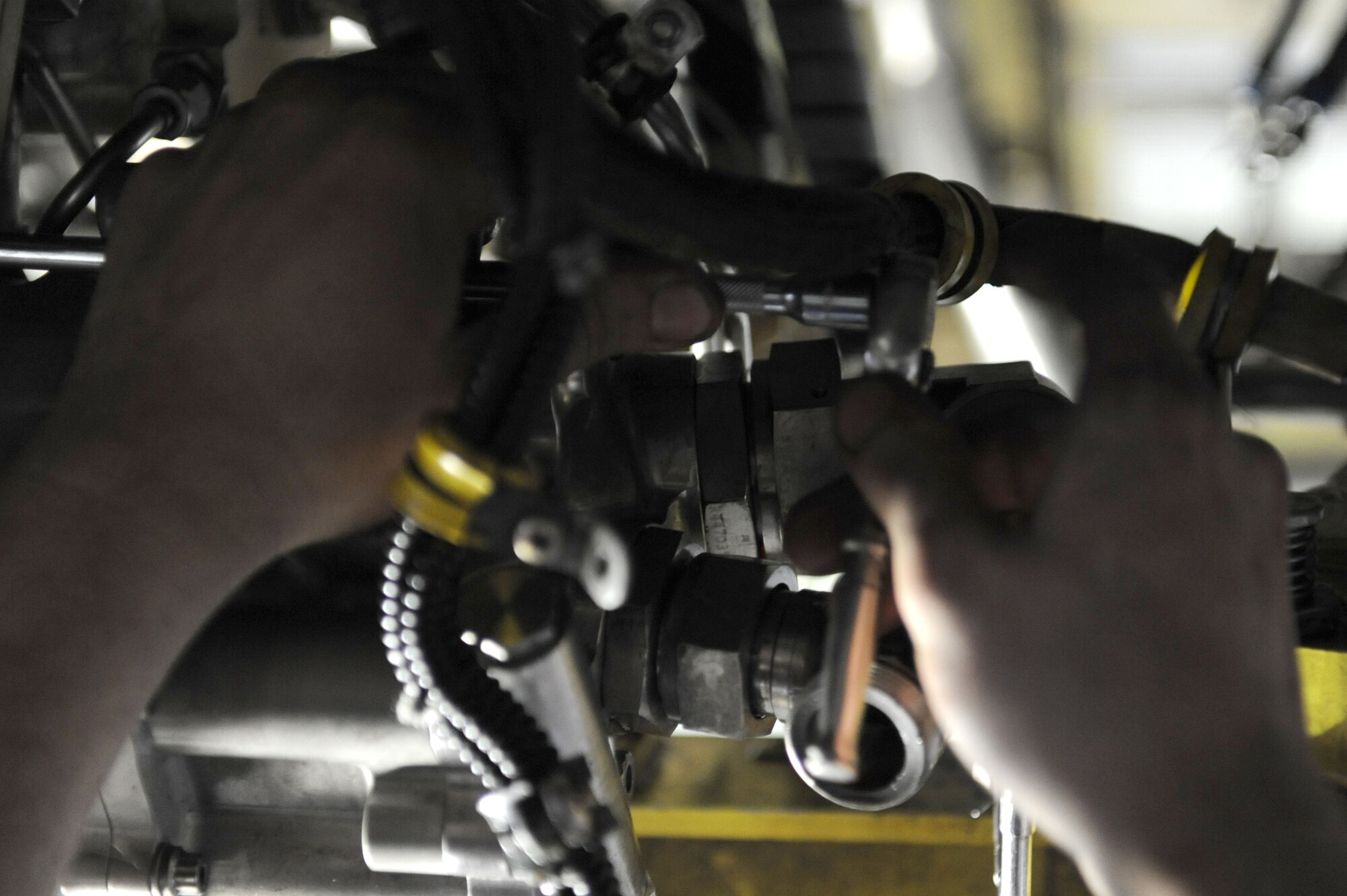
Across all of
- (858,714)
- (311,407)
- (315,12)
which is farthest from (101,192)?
(858,714)

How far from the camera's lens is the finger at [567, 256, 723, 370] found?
52 cm

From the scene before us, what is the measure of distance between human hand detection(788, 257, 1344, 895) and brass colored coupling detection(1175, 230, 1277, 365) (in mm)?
91

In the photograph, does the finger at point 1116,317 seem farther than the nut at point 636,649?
No

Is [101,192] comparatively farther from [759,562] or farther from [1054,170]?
[1054,170]

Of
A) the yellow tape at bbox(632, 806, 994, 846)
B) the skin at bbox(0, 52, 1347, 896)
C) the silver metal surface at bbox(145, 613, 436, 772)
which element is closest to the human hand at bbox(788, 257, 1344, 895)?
the skin at bbox(0, 52, 1347, 896)

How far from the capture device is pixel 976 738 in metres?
0.40

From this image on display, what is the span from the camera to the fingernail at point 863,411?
0.44 meters

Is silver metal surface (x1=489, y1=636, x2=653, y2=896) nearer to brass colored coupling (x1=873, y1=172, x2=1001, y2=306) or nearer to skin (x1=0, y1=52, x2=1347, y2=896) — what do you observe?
skin (x1=0, y1=52, x2=1347, y2=896)

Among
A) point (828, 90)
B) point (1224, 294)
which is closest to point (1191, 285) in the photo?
point (1224, 294)

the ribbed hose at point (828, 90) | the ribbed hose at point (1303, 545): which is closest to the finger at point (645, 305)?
the ribbed hose at point (1303, 545)

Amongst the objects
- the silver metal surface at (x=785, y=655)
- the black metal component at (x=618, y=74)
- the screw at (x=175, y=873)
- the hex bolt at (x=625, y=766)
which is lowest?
the screw at (x=175, y=873)

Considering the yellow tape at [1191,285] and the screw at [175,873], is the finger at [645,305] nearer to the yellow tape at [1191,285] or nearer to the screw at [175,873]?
the yellow tape at [1191,285]

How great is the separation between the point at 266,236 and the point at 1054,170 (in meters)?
1.06

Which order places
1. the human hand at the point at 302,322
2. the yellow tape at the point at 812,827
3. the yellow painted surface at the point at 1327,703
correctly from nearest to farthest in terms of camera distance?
the human hand at the point at 302,322
the yellow painted surface at the point at 1327,703
the yellow tape at the point at 812,827
